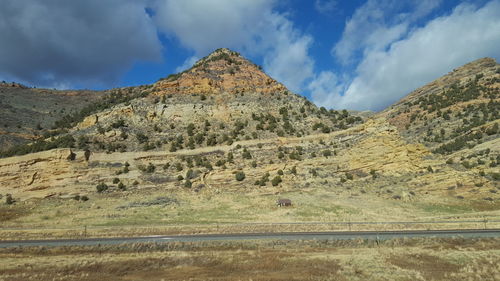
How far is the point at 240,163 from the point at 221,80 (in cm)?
2605

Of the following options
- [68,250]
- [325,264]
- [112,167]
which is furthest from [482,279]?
[112,167]

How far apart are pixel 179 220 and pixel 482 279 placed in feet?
83.1

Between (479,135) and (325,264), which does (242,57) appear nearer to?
(479,135)

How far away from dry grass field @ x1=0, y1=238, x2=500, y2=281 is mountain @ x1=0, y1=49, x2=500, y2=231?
10.9 m

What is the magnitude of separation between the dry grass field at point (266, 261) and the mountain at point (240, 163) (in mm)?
10922

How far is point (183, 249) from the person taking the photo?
2081 centimetres

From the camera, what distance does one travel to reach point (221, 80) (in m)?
68.7

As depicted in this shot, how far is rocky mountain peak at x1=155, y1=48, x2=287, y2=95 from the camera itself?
2603 inches

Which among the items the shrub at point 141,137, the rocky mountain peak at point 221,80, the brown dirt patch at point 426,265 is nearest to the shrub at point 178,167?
the shrub at point 141,137

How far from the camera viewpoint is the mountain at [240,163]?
35.8m

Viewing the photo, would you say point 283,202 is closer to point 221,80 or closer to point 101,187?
point 101,187

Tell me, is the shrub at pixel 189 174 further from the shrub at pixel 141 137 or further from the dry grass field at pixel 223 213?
the shrub at pixel 141 137

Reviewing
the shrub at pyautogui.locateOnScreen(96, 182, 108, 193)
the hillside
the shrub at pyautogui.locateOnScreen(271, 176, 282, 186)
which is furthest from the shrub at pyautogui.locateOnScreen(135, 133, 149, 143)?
the hillside

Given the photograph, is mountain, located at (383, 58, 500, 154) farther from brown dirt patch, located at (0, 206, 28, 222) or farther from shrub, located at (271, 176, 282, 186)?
brown dirt patch, located at (0, 206, 28, 222)
